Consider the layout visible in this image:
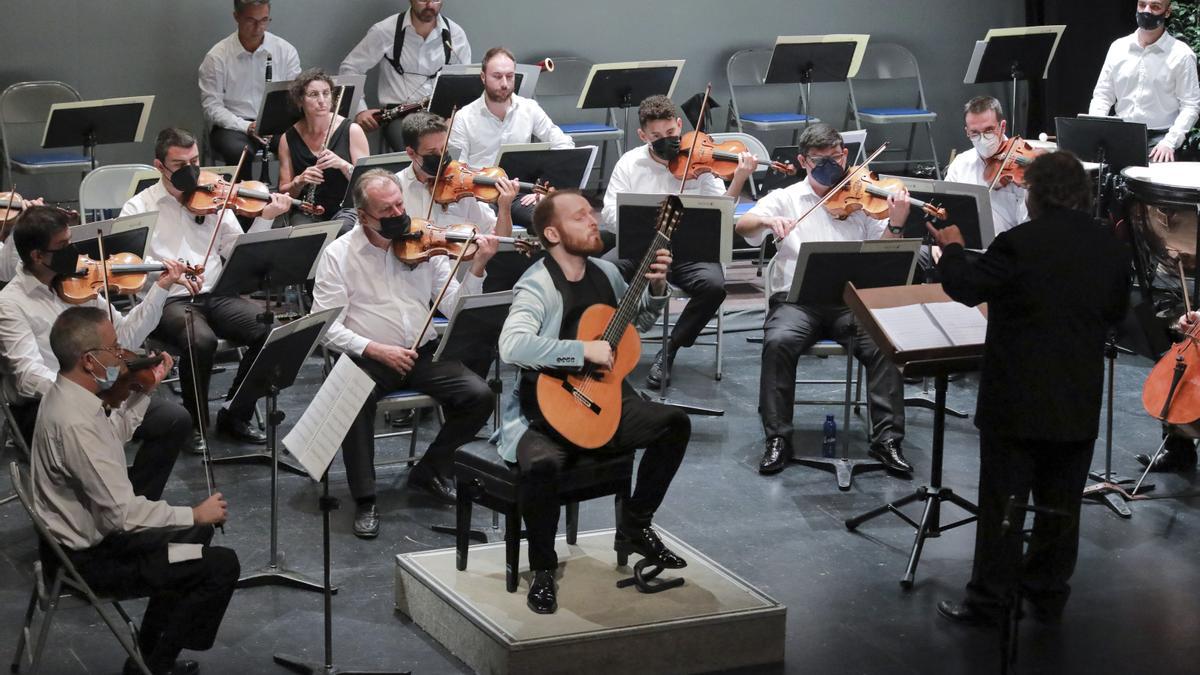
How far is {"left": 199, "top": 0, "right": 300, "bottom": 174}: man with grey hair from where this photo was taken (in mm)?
9242

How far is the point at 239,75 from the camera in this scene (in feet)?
30.8

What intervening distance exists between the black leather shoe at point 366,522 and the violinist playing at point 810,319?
5.70 ft

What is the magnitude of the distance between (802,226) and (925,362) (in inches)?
74.3

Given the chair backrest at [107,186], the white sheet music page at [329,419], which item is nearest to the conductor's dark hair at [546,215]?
the white sheet music page at [329,419]

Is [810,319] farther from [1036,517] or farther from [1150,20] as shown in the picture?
[1150,20]

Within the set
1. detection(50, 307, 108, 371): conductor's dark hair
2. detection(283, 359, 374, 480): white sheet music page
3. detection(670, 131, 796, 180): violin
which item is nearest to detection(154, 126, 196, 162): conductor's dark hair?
detection(50, 307, 108, 371): conductor's dark hair

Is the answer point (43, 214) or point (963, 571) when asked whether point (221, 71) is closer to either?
point (43, 214)

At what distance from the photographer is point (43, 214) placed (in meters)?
5.35

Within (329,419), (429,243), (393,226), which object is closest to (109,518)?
(329,419)

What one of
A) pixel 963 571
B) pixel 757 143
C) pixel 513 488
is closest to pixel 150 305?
pixel 513 488

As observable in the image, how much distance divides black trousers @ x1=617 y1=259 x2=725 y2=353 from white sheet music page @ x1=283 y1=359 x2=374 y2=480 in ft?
10.4

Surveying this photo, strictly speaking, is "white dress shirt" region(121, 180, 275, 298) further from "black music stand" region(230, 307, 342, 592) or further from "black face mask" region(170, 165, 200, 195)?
"black music stand" region(230, 307, 342, 592)

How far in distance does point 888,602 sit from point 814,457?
1.50 m

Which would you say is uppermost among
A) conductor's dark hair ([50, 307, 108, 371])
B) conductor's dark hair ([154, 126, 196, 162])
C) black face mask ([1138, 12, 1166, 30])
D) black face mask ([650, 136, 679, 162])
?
black face mask ([1138, 12, 1166, 30])
